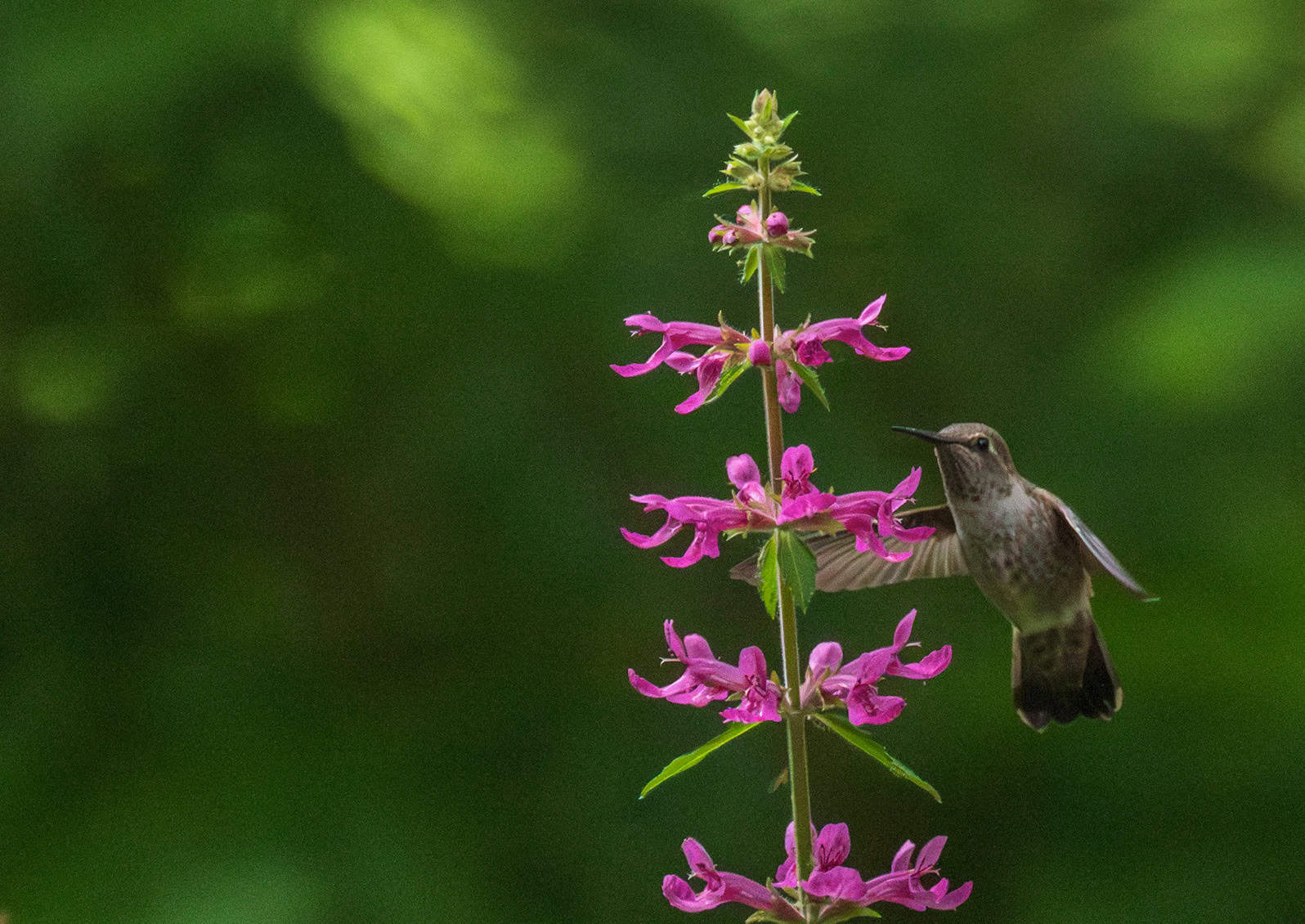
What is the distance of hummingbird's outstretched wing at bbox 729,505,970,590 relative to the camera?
266 cm

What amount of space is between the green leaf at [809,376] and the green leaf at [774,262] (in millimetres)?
115

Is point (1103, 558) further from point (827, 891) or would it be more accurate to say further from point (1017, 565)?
point (827, 891)

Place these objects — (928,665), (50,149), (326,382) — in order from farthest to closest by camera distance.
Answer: (326,382) → (50,149) → (928,665)

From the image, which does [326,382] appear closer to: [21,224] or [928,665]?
[21,224]

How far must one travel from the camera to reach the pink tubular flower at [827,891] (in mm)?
1889

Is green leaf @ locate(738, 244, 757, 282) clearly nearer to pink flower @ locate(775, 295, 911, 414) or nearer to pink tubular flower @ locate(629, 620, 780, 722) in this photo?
pink flower @ locate(775, 295, 911, 414)

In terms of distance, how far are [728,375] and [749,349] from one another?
47 mm

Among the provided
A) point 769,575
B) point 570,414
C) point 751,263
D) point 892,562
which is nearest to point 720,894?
point 769,575

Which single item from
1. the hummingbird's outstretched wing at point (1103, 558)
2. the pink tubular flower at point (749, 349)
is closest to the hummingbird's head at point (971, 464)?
the hummingbird's outstretched wing at point (1103, 558)

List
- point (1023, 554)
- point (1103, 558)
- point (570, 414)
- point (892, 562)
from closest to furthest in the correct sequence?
point (1103, 558)
point (892, 562)
point (1023, 554)
point (570, 414)

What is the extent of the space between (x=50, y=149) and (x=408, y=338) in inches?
47.4

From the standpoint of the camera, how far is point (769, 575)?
1.79 meters

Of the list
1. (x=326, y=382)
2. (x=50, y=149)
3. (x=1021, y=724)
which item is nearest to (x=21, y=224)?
(x=50, y=149)

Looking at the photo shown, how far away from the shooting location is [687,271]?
446cm
